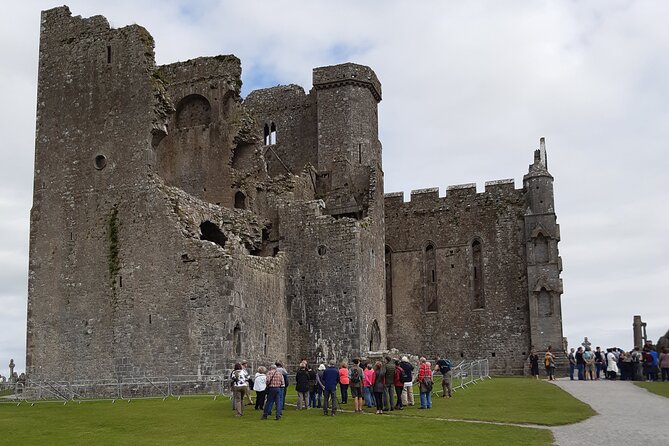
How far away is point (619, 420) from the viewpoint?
21078 mm

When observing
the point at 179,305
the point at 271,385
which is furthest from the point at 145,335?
the point at 271,385

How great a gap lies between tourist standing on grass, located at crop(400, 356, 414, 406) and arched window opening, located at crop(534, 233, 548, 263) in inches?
821

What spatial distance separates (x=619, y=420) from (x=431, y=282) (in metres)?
26.7

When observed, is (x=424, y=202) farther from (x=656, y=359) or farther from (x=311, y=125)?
(x=656, y=359)

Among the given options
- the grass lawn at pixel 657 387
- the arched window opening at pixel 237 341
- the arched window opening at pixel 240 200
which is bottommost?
the grass lawn at pixel 657 387

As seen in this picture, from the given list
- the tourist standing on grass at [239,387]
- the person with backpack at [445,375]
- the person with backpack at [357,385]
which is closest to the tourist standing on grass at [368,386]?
the person with backpack at [357,385]

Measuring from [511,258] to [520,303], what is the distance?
2410mm

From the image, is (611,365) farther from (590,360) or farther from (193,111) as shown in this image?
(193,111)

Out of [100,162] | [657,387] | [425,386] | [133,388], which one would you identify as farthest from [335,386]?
[100,162]

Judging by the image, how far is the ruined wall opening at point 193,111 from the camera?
40406 mm

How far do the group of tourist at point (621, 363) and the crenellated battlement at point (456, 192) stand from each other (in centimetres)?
1207

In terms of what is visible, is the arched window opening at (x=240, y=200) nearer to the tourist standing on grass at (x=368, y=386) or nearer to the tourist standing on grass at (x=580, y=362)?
the tourist standing on grass at (x=368, y=386)

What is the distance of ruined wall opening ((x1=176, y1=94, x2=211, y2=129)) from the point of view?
4041 centimetres

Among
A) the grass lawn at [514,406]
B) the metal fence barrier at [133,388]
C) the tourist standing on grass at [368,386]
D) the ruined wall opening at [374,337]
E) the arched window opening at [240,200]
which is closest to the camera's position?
the grass lawn at [514,406]
